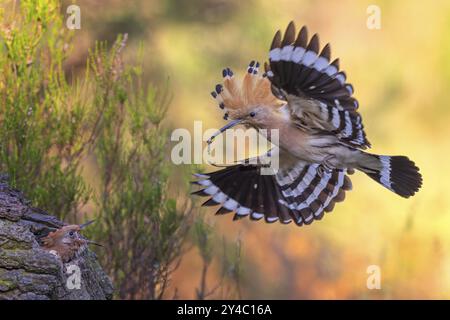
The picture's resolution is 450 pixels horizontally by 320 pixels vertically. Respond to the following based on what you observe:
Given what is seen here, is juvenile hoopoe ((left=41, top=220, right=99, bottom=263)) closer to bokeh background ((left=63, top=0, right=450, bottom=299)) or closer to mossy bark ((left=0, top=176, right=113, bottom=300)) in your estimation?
→ mossy bark ((left=0, top=176, right=113, bottom=300))

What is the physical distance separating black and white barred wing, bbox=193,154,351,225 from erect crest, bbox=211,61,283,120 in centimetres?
46

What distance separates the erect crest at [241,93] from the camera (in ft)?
15.7

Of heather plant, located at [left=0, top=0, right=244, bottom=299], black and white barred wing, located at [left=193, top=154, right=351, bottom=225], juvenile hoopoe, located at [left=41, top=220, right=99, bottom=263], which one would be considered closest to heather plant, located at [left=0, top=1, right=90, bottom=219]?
heather plant, located at [left=0, top=0, right=244, bottom=299]

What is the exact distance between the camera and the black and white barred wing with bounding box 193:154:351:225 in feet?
16.5

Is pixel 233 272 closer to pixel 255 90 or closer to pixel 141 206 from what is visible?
pixel 141 206

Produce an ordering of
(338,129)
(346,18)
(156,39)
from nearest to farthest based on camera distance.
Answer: (338,129)
(156,39)
(346,18)

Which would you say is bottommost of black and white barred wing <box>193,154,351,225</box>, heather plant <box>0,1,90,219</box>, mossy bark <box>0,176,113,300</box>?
mossy bark <box>0,176,113,300</box>

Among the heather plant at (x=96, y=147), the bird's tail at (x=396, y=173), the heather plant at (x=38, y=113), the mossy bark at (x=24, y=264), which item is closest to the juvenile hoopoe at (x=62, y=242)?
the mossy bark at (x=24, y=264)

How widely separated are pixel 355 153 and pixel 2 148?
1.99 m

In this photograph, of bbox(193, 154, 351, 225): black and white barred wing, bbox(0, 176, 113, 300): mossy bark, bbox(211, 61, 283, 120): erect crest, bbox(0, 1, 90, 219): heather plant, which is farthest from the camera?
bbox(193, 154, 351, 225): black and white barred wing

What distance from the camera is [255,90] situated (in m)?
4.82

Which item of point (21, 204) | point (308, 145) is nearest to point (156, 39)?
point (308, 145)

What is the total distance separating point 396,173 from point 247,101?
99 cm

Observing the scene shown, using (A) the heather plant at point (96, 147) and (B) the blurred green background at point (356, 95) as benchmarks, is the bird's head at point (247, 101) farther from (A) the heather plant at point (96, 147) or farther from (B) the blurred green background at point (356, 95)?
(B) the blurred green background at point (356, 95)
